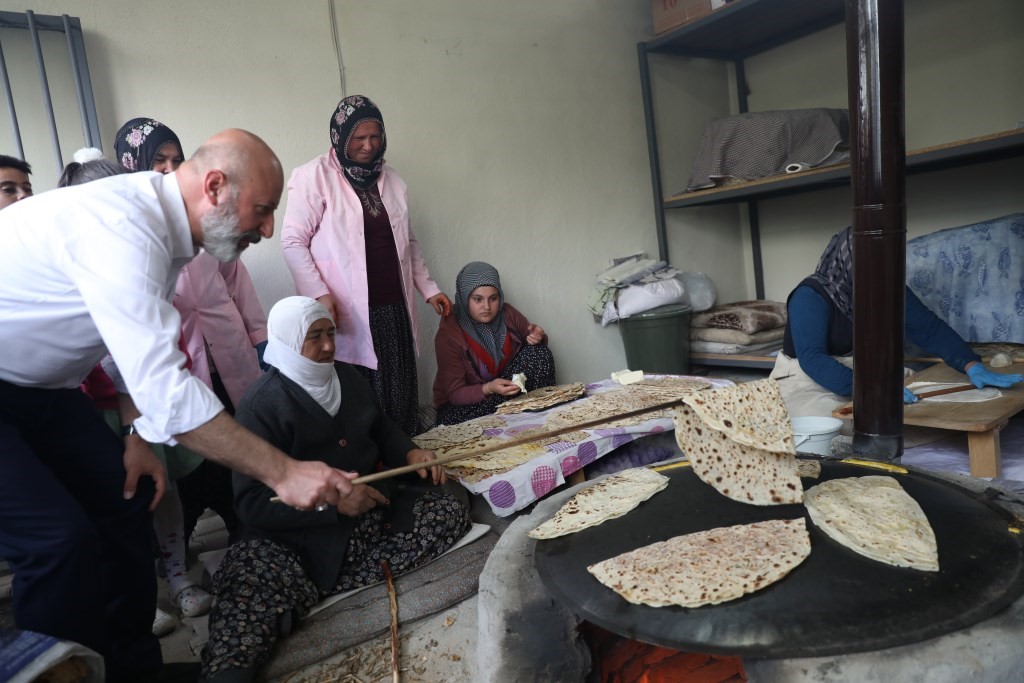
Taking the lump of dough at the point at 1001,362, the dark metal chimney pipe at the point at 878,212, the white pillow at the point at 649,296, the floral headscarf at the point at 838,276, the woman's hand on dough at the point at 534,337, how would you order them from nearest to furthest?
the dark metal chimney pipe at the point at 878,212 < the floral headscarf at the point at 838,276 < the lump of dough at the point at 1001,362 < the woman's hand on dough at the point at 534,337 < the white pillow at the point at 649,296

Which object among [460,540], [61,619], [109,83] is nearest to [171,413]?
[61,619]

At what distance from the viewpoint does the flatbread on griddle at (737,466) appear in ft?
4.32

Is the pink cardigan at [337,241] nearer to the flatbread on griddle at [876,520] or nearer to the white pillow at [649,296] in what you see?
the white pillow at [649,296]

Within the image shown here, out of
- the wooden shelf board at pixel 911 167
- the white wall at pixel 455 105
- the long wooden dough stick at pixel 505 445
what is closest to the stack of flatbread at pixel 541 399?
the white wall at pixel 455 105

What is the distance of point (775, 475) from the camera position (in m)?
1.33

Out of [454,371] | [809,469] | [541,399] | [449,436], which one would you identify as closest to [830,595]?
[809,469]

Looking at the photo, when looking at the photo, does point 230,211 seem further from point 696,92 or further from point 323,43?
point 696,92

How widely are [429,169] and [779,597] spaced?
2.99 meters

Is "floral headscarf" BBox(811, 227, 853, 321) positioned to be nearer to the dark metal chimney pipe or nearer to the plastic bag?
the dark metal chimney pipe

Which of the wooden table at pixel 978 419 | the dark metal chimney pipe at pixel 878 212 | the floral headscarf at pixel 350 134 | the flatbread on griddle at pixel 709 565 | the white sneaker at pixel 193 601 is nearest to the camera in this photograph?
the flatbread on griddle at pixel 709 565

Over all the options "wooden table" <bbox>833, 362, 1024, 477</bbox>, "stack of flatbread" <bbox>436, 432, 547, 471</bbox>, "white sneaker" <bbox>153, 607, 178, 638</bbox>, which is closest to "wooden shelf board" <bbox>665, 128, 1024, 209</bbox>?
"wooden table" <bbox>833, 362, 1024, 477</bbox>

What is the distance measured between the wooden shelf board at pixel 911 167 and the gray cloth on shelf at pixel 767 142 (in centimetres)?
9

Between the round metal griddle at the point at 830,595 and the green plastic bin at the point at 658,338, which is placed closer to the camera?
the round metal griddle at the point at 830,595

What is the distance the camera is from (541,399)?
2.96 m
